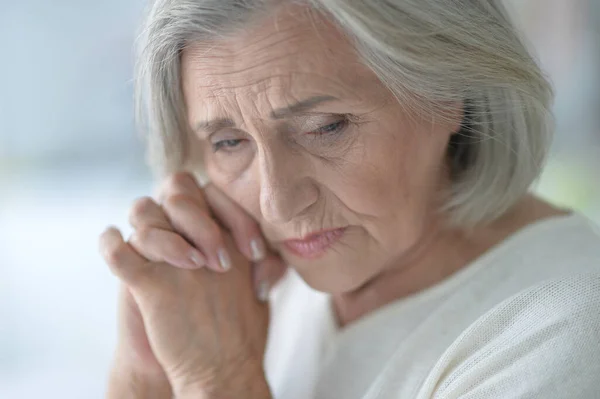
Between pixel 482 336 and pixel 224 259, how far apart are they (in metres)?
0.57

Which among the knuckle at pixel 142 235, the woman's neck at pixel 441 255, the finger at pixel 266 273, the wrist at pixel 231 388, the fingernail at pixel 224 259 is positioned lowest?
the wrist at pixel 231 388

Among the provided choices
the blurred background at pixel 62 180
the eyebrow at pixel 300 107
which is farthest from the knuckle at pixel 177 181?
the blurred background at pixel 62 180

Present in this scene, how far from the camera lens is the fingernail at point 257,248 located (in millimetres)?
1425

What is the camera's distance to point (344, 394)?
4.40ft

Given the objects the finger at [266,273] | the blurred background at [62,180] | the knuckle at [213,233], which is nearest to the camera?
the knuckle at [213,233]

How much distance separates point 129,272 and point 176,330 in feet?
0.52

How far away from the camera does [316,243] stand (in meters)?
1.29

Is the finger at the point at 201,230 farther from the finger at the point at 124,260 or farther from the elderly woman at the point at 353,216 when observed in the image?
the finger at the point at 124,260

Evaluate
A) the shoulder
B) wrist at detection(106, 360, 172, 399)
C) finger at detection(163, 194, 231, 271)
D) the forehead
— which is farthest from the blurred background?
the shoulder

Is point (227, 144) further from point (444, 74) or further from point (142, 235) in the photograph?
point (444, 74)

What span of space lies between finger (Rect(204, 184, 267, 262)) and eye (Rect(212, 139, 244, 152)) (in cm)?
→ 15

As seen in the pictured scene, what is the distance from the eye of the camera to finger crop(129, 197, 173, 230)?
4.54 feet

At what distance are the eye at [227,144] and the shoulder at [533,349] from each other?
0.58 metres

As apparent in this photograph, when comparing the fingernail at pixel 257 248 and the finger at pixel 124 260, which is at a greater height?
the finger at pixel 124 260
